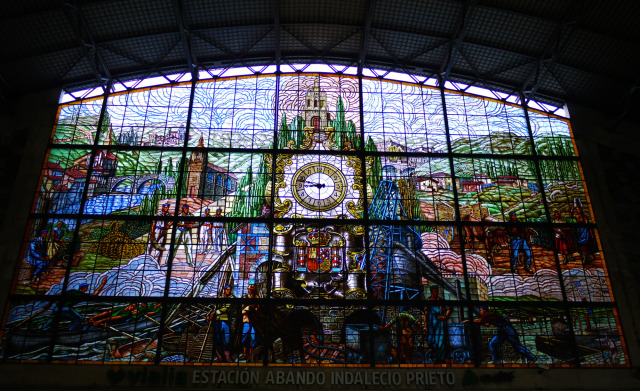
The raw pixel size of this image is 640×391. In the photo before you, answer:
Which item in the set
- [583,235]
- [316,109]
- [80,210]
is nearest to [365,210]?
[316,109]

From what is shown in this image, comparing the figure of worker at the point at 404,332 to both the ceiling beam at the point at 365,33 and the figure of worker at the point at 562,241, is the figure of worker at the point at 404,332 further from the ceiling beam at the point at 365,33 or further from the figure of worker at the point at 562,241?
the ceiling beam at the point at 365,33

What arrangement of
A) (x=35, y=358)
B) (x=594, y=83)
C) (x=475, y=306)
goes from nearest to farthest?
(x=35, y=358) → (x=475, y=306) → (x=594, y=83)

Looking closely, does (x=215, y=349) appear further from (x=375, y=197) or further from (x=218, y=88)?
(x=218, y=88)

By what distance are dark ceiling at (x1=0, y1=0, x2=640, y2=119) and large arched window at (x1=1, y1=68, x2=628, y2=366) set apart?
1004mm

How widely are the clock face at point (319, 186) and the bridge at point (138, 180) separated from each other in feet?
14.1

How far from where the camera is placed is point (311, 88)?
72.3 feet

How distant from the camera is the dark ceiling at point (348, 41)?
63.9ft

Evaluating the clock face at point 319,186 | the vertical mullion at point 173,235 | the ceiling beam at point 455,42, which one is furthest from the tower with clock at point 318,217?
the ceiling beam at point 455,42

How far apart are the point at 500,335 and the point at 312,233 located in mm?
6893

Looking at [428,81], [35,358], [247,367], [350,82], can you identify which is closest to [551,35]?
[428,81]

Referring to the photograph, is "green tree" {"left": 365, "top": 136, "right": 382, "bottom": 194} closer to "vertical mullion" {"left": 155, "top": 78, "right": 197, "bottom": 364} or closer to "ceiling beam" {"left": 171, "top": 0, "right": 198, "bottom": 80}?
"vertical mullion" {"left": 155, "top": 78, "right": 197, "bottom": 364}

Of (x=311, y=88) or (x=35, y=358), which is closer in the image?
(x=35, y=358)

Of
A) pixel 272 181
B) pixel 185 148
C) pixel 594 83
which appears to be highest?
pixel 594 83

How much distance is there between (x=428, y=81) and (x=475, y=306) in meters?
9.18
